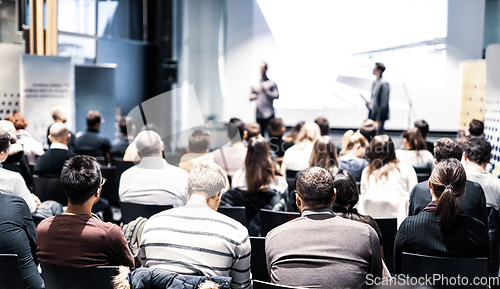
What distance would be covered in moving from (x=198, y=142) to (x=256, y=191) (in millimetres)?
919

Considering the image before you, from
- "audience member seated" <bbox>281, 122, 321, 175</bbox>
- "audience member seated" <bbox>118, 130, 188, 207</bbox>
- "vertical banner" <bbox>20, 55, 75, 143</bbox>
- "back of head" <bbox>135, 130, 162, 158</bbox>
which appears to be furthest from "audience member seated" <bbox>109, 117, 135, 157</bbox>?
"audience member seated" <bbox>118, 130, 188, 207</bbox>

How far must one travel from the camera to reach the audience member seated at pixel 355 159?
4.25m

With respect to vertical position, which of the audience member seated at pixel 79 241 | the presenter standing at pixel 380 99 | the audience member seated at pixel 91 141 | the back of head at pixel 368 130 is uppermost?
the presenter standing at pixel 380 99

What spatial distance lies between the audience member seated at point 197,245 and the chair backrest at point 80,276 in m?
0.16

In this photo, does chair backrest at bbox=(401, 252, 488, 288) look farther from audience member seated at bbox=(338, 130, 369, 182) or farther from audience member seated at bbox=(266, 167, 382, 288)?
audience member seated at bbox=(338, 130, 369, 182)

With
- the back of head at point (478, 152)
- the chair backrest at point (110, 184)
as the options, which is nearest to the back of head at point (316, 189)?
the back of head at point (478, 152)

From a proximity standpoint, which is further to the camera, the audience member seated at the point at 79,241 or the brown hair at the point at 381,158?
the brown hair at the point at 381,158

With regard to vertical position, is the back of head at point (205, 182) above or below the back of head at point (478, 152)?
below

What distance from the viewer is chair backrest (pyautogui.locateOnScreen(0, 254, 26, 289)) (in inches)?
75.0

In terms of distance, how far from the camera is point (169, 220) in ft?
6.35

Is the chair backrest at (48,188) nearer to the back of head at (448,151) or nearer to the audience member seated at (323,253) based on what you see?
the audience member seated at (323,253)

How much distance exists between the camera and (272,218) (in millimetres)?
3000

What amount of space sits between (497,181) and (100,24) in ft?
26.2

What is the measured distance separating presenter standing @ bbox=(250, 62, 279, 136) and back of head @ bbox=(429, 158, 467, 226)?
18.7ft
